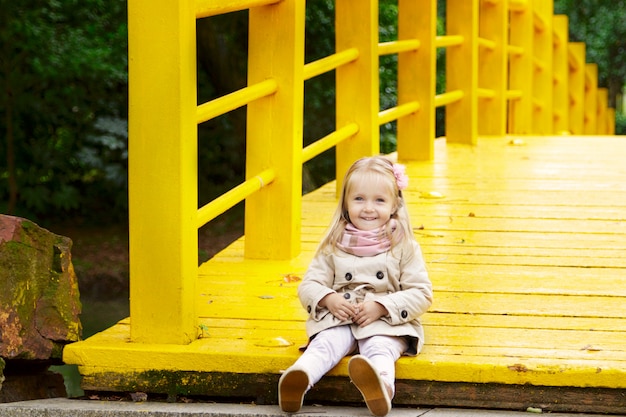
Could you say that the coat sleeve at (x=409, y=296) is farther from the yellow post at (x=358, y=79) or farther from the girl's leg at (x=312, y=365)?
the yellow post at (x=358, y=79)

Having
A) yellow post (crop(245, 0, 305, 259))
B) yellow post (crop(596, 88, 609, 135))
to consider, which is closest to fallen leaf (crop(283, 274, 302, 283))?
yellow post (crop(245, 0, 305, 259))

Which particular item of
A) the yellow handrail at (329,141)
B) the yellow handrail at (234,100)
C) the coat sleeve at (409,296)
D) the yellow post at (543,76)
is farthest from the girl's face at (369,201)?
the yellow post at (543,76)

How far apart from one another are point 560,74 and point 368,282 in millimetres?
9230

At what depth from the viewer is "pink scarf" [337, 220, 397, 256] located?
3.10m

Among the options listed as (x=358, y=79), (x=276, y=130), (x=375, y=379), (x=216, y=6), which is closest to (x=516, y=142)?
(x=358, y=79)

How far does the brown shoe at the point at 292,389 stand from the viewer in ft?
8.78

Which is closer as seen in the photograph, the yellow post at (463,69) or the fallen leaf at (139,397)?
the fallen leaf at (139,397)

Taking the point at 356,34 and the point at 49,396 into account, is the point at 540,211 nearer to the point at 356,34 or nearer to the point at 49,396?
the point at 356,34

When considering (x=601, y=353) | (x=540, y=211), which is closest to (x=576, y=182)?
(x=540, y=211)

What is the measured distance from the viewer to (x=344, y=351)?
2.91 m

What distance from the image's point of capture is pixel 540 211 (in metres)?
4.78

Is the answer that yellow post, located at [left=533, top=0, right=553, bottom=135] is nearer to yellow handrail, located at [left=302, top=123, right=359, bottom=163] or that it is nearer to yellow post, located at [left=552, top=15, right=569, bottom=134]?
yellow post, located at [left=552, top=15, right=569, bottom=134]

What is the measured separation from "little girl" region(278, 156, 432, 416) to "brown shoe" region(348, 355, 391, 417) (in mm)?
93

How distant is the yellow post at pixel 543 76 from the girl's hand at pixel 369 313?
298 inches
